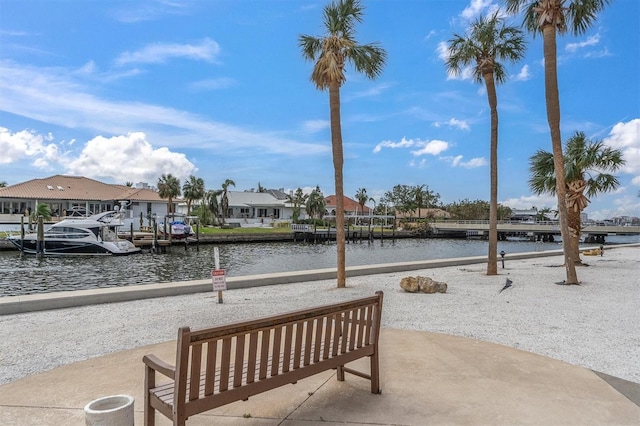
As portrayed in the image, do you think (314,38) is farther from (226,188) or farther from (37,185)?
(226,188)

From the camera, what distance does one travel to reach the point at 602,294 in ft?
36.1

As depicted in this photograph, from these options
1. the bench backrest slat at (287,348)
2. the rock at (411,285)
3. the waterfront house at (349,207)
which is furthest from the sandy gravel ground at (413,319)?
the waterfront house at (349,207)

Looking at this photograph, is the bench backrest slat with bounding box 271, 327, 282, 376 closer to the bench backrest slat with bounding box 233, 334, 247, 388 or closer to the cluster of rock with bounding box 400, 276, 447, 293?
the bench backrest slat with bounding box 233, 334, 247, 388

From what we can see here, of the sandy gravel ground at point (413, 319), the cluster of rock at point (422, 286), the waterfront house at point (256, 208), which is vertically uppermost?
the waterfront house at point (256, 208)

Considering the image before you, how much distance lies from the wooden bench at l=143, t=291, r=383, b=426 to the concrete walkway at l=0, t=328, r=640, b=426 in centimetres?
41

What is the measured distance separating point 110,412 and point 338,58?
1032 centimetres

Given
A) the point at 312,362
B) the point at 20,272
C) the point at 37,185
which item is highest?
the point at 37,185

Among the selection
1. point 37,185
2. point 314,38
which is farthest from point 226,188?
point 314,38

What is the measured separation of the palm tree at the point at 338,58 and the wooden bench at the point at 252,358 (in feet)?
24.2

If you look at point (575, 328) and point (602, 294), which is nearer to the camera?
point (575, 328)

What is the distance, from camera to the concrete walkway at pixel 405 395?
3795mm

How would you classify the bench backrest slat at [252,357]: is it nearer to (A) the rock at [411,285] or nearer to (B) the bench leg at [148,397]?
(B) the bench leg at [148,397]

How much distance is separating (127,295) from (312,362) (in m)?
6.66

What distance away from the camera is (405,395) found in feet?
Result: 14.0
